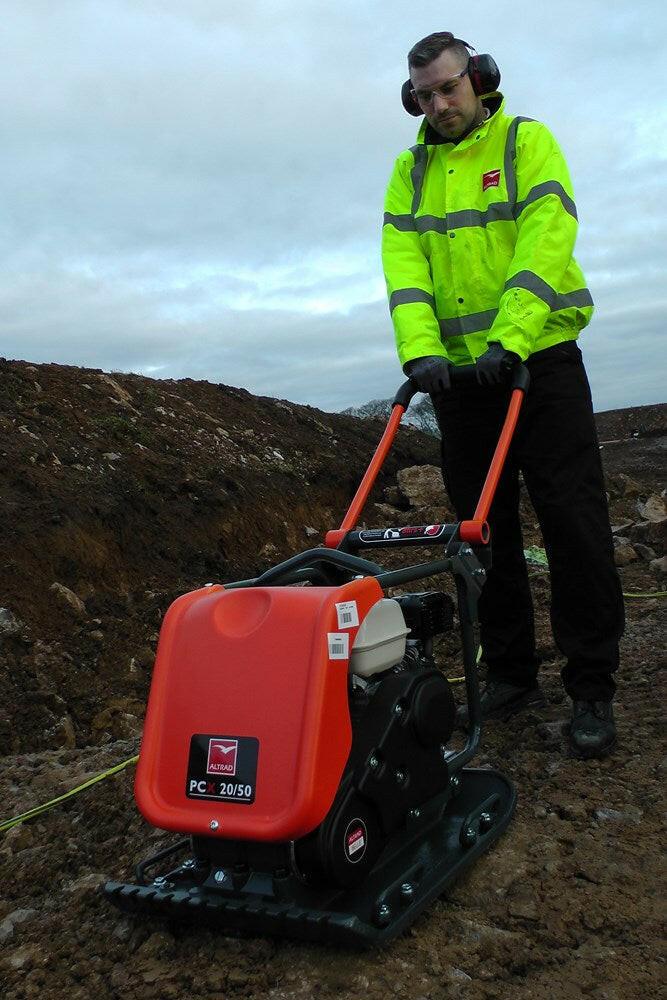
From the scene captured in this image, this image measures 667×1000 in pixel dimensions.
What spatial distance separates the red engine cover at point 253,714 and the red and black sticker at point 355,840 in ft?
0.37

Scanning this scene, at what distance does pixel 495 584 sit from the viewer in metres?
3.34

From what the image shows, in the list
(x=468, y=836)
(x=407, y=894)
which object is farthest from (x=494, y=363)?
(x=407, y=894)

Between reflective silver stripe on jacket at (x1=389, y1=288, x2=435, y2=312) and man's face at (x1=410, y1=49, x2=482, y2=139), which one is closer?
man's face at (x1=410, y1=49, x2=482, y2=139)

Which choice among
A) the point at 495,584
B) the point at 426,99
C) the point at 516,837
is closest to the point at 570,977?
the point at 516,837

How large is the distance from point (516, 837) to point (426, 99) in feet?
7.39

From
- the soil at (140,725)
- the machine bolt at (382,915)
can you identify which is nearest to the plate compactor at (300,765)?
the machine bolt at (382,915)

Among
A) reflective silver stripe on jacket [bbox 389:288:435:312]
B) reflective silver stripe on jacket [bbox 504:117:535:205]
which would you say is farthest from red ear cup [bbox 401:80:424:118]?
reflective silver stripe on jacket [bbox 389:288:435:312]

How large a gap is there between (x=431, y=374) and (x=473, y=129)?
2.77 feet

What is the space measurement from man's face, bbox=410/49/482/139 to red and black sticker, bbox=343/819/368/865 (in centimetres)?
216

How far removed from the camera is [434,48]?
114 inches

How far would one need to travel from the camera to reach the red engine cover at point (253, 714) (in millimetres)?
1983

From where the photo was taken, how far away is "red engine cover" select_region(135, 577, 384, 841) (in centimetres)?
198

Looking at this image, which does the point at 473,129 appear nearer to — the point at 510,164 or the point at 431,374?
the point at 510,164

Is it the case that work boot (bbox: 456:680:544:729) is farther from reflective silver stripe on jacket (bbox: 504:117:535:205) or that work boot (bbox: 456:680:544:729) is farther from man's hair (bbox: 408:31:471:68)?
man's hair (bbox: 408:31:471:68)
